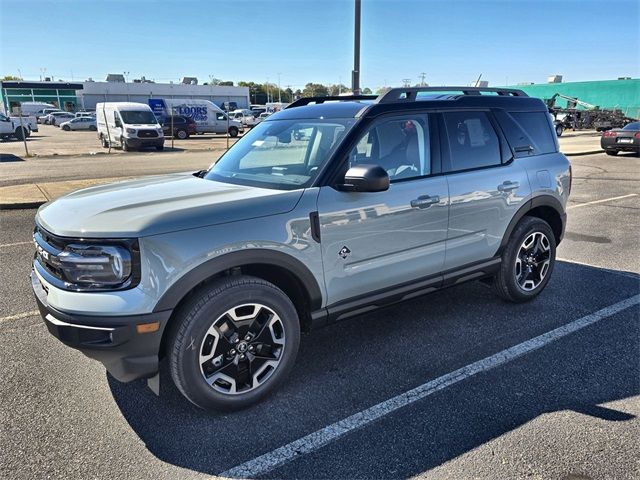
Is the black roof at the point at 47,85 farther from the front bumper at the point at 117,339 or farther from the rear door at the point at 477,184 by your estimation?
the front bumper at the point at 117,339

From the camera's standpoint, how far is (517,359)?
12.0ft

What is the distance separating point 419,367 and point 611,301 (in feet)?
8.12

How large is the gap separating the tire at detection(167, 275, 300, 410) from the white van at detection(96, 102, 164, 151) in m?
22.5

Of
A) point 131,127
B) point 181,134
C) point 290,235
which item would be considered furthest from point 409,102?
point 181,134

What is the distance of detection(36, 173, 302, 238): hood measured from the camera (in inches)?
105

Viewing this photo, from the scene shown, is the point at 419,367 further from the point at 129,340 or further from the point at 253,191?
the point at 129,340

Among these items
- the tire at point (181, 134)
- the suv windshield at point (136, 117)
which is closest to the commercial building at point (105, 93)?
the tire at point (181, 134)

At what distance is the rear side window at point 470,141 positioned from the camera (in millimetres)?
3988

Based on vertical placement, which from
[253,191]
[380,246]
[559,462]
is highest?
[253,191]

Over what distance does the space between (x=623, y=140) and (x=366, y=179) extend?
20.8 meters

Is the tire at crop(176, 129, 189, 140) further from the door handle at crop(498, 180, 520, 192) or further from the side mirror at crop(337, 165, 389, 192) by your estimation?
the side mirror at crop(337, 165, 389, 192)

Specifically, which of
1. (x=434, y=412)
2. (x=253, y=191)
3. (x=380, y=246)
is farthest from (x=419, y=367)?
(x=253, y=191)

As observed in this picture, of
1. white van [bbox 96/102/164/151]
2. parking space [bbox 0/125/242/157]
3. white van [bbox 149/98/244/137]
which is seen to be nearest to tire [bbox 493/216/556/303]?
white van [bbox 96/102/164/151]

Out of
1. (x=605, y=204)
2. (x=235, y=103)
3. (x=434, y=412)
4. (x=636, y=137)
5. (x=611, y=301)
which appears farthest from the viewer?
(x=235, y=103)
